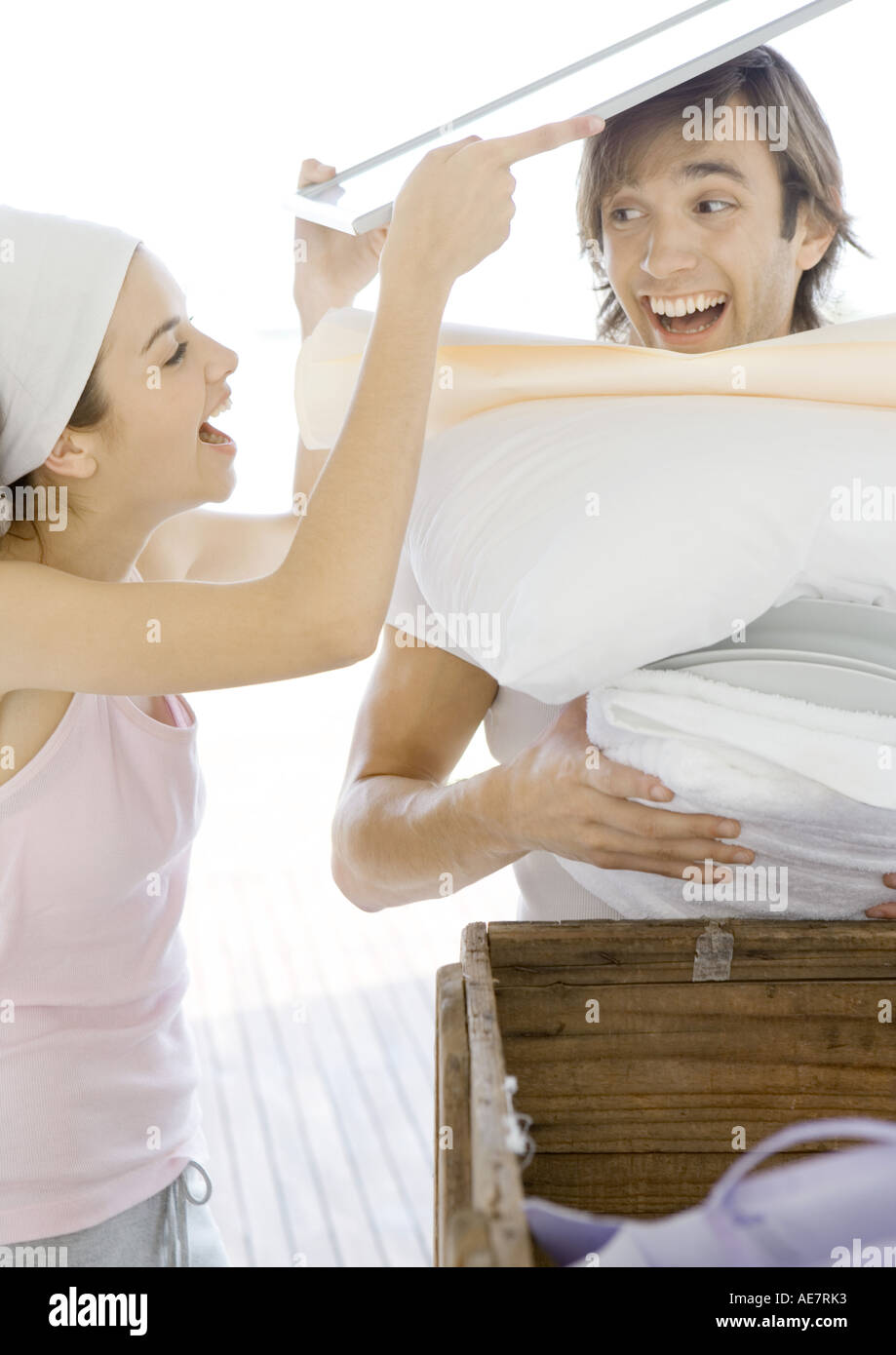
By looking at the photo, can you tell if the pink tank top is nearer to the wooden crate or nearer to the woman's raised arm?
the woman's raised arm

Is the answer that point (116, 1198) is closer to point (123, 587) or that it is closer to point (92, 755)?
point (92, 755)

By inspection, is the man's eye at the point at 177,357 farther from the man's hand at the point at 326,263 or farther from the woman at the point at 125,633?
the man's hand at the point at 326,263

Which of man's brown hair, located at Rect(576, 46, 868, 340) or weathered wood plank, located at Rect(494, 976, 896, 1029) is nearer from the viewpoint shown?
weathered wood plank, located at Rect(494, 976, 896, 1029)

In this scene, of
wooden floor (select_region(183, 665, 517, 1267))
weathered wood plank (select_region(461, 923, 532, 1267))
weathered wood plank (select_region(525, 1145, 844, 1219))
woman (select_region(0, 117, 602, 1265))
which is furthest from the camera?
wooden floor (select_region(183, 665, 517, 1267))

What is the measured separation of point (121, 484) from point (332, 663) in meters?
0.30

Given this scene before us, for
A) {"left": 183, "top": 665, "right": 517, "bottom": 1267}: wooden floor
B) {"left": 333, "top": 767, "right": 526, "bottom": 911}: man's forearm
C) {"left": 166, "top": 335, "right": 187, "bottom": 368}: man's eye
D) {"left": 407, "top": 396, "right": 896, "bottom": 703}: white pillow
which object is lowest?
{"left": 183, "top": 665, "right": 517, "bottom": 1267}: wooden floor

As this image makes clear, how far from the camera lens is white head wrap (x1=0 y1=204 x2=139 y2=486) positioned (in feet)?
3.23

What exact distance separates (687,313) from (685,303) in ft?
0.04

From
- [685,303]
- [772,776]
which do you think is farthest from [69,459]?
[772,776]

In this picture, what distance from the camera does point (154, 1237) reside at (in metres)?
1.05

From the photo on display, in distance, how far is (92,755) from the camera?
107cm

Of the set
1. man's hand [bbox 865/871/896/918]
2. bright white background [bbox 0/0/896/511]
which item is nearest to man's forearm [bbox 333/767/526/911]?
man's hand [bbox 865/871/896/918]

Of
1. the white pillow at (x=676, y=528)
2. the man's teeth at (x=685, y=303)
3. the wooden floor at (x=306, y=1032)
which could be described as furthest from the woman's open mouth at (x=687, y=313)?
the wooden floor at (x=306, y=1032)

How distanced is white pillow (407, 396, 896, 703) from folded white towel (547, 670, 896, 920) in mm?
41
